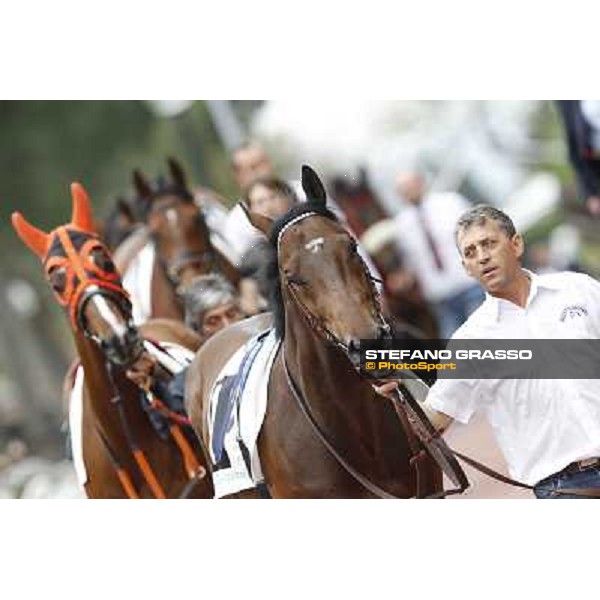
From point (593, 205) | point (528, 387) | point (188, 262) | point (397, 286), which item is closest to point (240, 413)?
point (397, 286)

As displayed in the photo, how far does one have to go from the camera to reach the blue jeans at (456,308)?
4.37 m

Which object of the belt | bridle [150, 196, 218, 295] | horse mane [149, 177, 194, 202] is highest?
horse mane [149, 177, 194, 202]

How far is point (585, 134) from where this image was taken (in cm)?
436

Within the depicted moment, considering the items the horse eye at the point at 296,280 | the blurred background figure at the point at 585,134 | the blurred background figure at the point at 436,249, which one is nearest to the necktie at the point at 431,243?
the blurred background figure at the point at 436,249

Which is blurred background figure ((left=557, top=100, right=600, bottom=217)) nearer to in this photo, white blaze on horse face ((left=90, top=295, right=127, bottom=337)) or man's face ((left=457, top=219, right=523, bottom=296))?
man's face ((left=457, top=219, right=523, bottom=296))

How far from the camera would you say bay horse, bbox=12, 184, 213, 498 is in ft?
15.0

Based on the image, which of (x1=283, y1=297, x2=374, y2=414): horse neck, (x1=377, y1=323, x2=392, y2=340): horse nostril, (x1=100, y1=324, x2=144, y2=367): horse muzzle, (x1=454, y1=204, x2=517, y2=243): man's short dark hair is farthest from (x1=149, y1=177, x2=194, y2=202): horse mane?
(x1=377, y1=323, x2=392, y2=340): horse nostril

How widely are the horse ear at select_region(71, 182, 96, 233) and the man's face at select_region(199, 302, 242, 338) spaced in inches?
18.5

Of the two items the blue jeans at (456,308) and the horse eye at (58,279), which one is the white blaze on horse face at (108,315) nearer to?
the horse eye at (58,279)

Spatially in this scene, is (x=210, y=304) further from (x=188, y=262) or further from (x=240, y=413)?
(x=240, y=413)

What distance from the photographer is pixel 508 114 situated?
14.4ft

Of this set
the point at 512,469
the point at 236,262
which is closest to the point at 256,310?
the point at 236,262

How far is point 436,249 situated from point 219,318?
0.79 m

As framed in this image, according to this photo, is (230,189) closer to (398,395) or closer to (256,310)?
(256,310)
